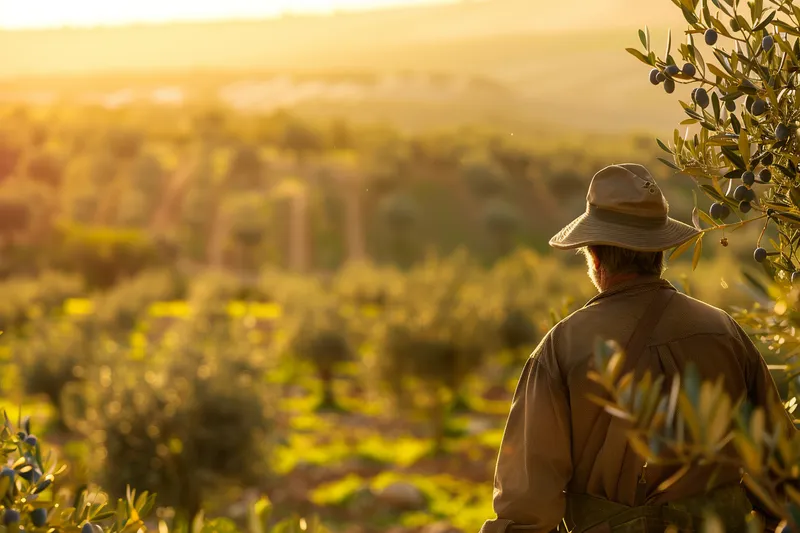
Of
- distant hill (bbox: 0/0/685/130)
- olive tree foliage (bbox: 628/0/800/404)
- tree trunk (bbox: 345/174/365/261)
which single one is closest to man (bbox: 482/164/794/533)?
olive tree foliage (bbox: 628/0/800/404)

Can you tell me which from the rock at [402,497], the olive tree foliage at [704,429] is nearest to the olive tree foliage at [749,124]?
the olive tree foliage at [704,429]

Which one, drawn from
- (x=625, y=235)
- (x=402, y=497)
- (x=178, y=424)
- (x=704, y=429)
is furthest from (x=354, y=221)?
(x=704, y=429)

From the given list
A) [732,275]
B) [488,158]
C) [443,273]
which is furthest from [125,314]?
[488,158]

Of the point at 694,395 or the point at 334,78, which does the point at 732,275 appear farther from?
the point at 334,78

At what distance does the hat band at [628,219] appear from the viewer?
2918 mm

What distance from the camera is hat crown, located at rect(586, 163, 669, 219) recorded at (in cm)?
292

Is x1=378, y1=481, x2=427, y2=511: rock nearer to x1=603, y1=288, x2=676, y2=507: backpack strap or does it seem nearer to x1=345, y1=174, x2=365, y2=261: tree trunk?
x1=603, y1=288, x2=676, y2=507: backpack strap

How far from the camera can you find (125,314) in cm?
3578

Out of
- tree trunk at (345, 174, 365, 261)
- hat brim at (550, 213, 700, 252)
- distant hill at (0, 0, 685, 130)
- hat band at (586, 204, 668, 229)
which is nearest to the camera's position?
hat brim at (550, 213, 700, 252)

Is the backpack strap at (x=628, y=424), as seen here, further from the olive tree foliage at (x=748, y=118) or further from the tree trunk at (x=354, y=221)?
the tree trunk at (x=354, y=221)

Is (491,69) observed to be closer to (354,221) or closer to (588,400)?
(354,221)

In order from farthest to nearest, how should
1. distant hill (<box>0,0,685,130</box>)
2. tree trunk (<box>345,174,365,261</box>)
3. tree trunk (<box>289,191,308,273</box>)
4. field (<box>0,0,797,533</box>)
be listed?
distant hill (<box>0,0,685,130</box>) → tree trunk (<box>345,174,365,261</box>) → tree trunk (<box>289,191,308,273</box>) → field (<box>0,0,797,533</box>)

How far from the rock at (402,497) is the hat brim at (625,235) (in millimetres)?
15018

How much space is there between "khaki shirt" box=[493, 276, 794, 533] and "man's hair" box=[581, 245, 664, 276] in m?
0.07
